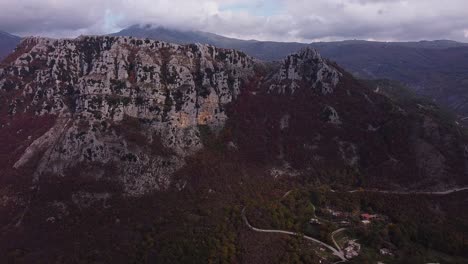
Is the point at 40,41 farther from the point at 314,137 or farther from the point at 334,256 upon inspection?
the point at 334,256

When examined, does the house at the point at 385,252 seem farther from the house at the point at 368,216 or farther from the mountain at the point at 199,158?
the house at the point at 368,216

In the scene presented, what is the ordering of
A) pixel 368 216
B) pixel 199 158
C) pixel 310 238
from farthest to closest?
pixel 199 158 → pixel 368 216 → pixel 310 238

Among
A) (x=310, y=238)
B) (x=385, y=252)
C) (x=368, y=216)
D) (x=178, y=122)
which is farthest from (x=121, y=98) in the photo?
(x=385, y=252)

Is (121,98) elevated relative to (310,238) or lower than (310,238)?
elevated

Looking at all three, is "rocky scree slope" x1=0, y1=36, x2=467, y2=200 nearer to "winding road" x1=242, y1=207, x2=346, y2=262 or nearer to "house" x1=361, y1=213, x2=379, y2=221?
"house" x1=361, y1=213, x2=379, y2=221

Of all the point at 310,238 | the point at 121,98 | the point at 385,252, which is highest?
the point at 121,98

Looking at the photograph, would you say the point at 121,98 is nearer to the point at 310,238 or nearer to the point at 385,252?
the point at 310,238

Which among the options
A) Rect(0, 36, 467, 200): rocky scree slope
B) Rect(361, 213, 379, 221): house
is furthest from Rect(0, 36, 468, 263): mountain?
Rect(361, 213, 379, 221): house
